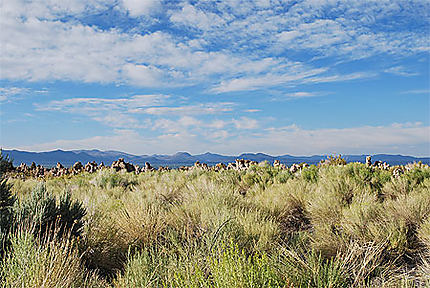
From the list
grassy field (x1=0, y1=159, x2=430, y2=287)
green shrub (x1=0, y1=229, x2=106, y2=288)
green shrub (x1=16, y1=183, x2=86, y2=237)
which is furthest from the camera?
green shrub (x1=16, y1=183, x2=86, y2=237)

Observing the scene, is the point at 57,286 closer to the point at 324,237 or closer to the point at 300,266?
the point at 300,266

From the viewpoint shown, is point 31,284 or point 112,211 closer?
point 31,284

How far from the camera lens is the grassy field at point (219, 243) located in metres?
2.87

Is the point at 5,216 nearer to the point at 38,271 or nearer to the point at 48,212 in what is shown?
the point at 48,212

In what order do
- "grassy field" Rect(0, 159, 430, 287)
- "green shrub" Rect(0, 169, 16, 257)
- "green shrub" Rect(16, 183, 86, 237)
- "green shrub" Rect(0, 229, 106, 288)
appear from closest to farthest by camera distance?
"green shrub" Rect(0, 229, 106, 288) < "grassy field" Rect(0, 159, 430, 287) < "green shrub" Rect(0, 169, 16, 257) < "green shrub" Rect(16, 183, 86, 237)

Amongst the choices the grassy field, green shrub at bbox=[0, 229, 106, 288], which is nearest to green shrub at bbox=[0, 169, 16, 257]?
the grassy field

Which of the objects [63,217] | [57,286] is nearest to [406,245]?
[57,286]

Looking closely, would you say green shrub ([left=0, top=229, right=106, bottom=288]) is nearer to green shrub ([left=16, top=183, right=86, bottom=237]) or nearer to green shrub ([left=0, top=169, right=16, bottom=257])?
green shrub ([left=0, top=169, right=16, bottom=257])

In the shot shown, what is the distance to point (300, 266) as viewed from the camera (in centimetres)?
337

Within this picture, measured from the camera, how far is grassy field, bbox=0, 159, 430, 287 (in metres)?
2.87

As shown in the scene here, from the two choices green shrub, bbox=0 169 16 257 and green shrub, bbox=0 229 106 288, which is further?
green shrub, bbox=0 169 16 257

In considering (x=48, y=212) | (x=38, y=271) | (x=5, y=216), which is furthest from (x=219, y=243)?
(x=5, y=216)

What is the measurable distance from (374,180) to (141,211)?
19.1 ft

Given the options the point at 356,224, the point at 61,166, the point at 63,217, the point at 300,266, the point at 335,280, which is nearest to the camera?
the point at 335,280
